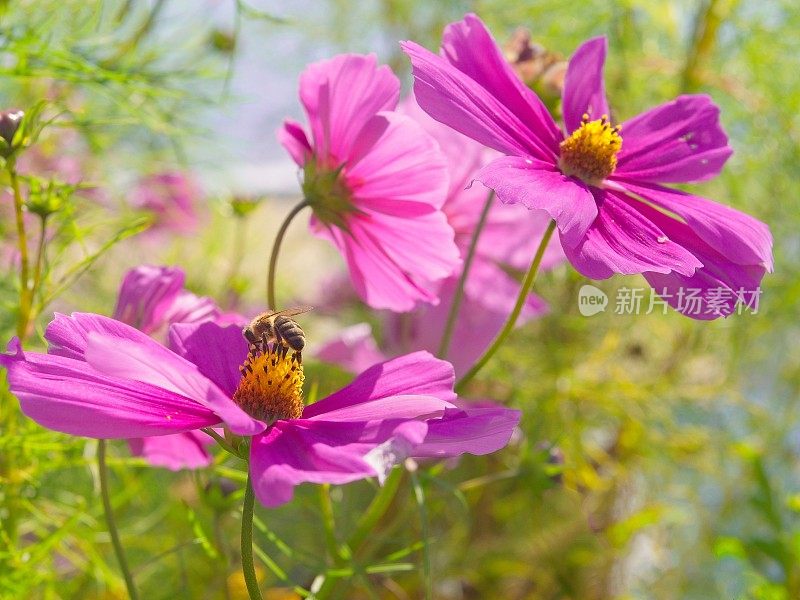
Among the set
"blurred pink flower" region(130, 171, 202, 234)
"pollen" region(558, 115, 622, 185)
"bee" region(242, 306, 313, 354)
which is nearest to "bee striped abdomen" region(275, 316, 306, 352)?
"bee" region(242, 306, 313, 354)

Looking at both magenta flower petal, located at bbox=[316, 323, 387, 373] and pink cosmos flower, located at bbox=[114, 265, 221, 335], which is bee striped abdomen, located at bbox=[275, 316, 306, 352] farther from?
magenta flower petal, located at bbox=[316, 323, 387, 373]

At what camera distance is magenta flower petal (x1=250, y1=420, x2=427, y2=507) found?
208mm

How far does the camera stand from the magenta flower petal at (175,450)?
312 millimetres

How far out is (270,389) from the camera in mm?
269

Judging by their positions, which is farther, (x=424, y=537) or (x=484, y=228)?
(x=484, y=228)

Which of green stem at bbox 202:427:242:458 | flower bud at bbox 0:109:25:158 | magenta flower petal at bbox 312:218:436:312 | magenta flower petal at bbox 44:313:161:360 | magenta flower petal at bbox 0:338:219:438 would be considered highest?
flower bud at bbox 0:109:25:158

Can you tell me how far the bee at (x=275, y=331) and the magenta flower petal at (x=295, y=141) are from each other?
2.8 inches

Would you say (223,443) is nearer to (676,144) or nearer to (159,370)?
(159,370)

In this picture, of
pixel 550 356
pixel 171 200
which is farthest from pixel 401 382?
pixel 171 200

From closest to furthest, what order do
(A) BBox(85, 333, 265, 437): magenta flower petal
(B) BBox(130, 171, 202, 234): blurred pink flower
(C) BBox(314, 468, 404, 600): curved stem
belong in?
1. (A) BBox(85, 333, 265, 437): magenta flower petal
2. (C) BBox(314, 468, 404, 600): curved stem
3. (B) BBox(130, 171, 202, 234): blurred pink flower

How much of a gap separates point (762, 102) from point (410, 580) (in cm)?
42

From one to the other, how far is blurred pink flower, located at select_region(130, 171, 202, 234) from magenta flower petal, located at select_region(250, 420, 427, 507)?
470 millimetres

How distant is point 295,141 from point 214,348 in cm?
9

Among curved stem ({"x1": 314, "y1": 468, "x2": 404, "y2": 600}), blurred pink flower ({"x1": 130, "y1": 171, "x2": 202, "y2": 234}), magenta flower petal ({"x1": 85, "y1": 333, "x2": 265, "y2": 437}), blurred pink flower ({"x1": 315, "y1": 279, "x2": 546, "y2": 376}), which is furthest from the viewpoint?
blurred pink flower ({"x1": 130, "y1": 171, "x2": 202, "y2": 234})
